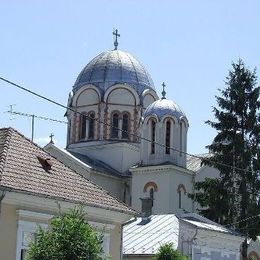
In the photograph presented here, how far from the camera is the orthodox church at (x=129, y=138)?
4216cm

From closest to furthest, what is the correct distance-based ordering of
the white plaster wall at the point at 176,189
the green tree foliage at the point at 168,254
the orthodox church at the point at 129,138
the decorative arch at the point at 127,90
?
the green tree foliage at the point at 168,254 < the white plaster wall at the point at 176,189 < the orthodox church at the point at 129,138 < the decorative arch at the point at 127,90

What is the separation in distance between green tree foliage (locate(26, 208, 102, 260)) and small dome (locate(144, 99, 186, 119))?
28311 millimetres

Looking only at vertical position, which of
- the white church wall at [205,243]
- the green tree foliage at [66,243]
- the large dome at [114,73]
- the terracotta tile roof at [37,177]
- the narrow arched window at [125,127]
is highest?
the large dome at [114,73]

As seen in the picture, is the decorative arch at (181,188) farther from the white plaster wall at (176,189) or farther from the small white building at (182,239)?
the small white building at (182,239)

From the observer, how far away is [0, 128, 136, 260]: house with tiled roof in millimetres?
17031

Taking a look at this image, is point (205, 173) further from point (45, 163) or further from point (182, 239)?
point (45, 163)

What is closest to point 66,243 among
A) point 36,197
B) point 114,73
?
point 36,197

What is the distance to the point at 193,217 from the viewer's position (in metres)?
29.8

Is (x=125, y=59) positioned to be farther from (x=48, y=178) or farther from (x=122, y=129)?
(x=48, y=178)

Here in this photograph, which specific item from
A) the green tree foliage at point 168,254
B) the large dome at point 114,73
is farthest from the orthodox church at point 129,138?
the green tree foliage at point 168,254

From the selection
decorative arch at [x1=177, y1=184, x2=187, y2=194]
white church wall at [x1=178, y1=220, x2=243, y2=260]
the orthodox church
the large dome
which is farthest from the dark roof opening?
the large dome

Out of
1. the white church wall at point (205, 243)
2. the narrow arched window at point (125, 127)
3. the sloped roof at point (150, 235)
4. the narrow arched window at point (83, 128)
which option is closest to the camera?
the white church wall at point (205, 243)

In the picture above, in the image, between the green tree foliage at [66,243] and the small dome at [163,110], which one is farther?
the small dome at [163,110]

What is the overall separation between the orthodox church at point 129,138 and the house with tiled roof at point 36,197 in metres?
18.9
